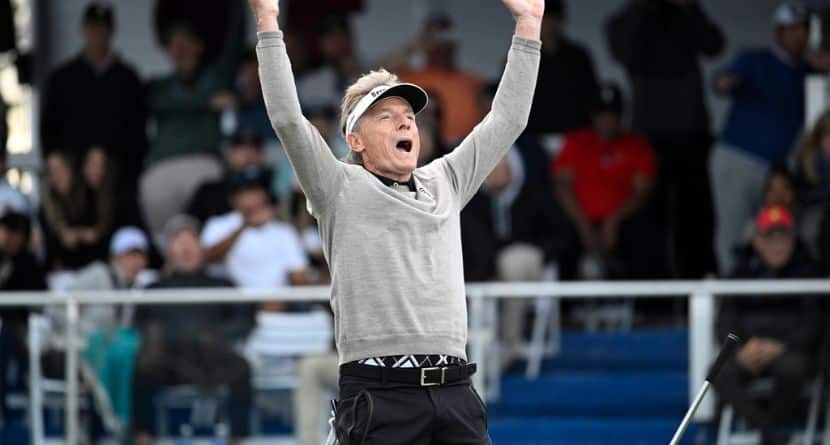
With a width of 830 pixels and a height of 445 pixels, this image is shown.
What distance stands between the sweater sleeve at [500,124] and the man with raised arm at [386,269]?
22 centimetres

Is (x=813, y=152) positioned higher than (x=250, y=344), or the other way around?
(x=813, y=152)

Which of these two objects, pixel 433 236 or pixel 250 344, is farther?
pixel 250 344

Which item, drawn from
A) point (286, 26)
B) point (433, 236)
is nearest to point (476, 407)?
point (433, 236)

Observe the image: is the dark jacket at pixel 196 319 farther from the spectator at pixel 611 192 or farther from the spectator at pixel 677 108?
the spectator at pixel 677 108

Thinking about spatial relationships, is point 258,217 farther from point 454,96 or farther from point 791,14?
point 791,14

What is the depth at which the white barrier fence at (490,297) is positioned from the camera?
31.4 feet

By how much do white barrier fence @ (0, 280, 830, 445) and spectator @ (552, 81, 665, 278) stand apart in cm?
165

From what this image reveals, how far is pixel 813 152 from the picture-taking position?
10914mm

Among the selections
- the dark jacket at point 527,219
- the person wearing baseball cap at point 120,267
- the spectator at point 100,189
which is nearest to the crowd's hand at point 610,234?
the dark jacket at point 527,219

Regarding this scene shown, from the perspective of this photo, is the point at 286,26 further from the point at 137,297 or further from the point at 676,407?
the point at 676,407

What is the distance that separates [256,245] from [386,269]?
5.78m

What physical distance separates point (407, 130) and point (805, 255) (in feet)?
17.1

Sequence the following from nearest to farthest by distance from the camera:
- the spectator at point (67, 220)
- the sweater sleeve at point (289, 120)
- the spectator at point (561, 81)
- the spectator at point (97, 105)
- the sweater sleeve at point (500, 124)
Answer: the sweater sleeve at point (289, 120)
the sweater sleeve at point (500, 124)
the spectator at point (67, 220)
the spectator at point (561, 81)
the spectator at point (97, 105)

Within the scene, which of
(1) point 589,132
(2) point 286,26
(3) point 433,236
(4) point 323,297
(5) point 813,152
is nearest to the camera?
(3) point 433,236
